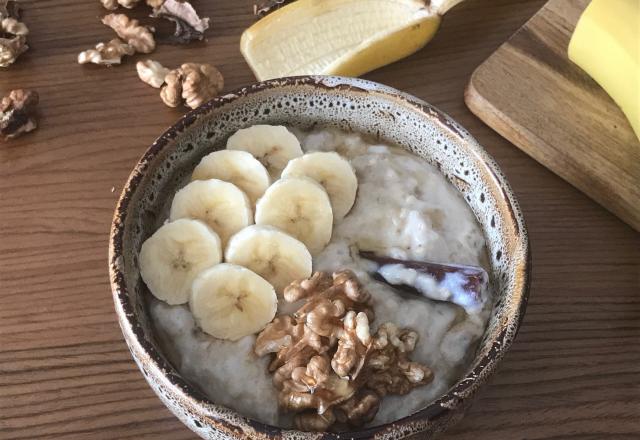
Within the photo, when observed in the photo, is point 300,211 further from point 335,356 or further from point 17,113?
point 17,113

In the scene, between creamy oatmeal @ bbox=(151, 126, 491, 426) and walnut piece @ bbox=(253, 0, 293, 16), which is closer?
creamy oatmeal @ bbox=(151, 126, 491, 426)

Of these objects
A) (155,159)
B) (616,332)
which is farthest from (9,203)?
(616,332)

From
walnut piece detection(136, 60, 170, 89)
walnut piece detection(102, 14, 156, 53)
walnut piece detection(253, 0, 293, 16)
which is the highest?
walnut piece detection(253, 0, 293, 16)

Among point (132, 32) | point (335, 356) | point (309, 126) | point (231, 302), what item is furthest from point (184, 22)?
point (335, 356)

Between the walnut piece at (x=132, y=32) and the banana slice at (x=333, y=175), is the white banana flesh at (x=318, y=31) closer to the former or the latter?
the walnut piece at (x=132, y=32)

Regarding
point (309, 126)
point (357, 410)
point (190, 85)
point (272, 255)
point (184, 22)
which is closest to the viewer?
point (357, 410)

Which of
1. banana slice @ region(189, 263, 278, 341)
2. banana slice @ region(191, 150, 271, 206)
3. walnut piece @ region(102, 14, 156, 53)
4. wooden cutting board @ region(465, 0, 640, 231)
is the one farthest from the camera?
walnut piece @ region(102, 14, 156, 53)

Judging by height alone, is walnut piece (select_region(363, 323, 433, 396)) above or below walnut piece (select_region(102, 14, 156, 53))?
below

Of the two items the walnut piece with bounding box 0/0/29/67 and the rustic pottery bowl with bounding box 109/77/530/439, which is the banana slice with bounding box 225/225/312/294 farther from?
the walnut piece with bounding box 0/0/29/67

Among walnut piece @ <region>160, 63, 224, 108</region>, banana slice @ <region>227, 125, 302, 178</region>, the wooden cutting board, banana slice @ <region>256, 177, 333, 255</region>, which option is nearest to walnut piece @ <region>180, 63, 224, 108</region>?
walnut piece @ <region>160, 63, 224, 108</region>
